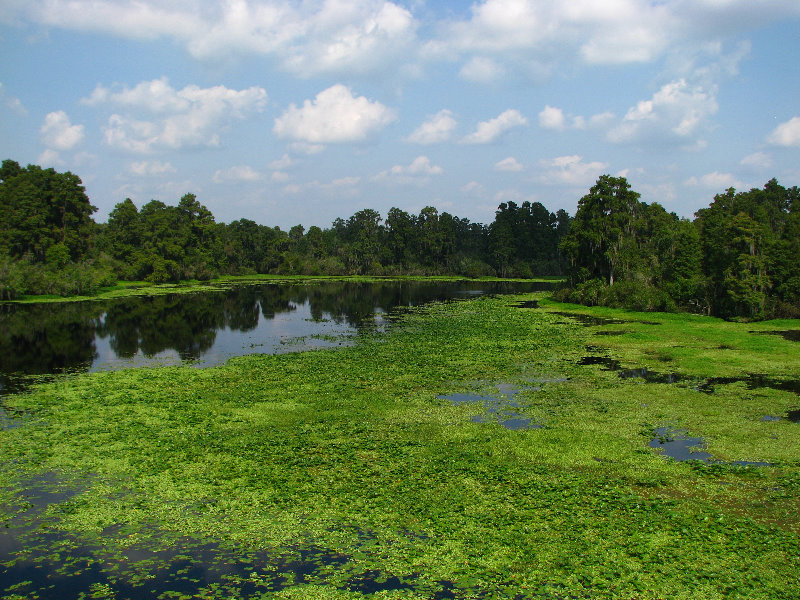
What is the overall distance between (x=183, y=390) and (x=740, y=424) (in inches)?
872

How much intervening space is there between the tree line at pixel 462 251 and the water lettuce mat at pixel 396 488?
24.1m

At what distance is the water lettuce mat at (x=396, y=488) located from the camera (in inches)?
440

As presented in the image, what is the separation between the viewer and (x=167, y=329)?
4691 cm

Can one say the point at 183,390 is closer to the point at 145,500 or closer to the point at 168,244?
the point at 145,500

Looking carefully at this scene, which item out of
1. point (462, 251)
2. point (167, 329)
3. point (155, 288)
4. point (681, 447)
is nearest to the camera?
point (681, 447)

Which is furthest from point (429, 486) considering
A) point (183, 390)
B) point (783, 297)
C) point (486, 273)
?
point (486, 273)

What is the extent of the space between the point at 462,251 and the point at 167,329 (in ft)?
434

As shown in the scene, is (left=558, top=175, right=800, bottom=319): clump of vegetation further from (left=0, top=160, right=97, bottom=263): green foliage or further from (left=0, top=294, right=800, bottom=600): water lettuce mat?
(left=0, top=160, right=97, bottom=263): green foliage

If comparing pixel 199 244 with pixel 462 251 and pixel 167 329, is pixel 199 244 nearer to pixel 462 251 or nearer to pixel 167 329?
pixel 167 329

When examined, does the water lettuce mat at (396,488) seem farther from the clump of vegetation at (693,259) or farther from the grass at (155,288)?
the grass at (155,288)

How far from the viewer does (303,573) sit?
11.3 metres

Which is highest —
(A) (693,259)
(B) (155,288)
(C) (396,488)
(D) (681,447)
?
(A) (693,259)

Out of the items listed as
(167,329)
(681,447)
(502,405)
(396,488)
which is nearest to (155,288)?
(167,329)

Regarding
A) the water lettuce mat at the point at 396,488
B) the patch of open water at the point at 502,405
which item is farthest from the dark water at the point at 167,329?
the patch of open water at the point at 502,405
